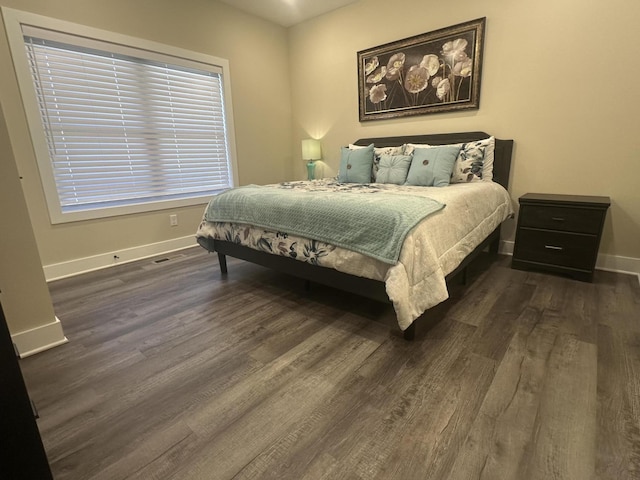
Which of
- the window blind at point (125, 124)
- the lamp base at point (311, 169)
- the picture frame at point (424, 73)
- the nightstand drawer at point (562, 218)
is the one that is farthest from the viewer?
the lamp base at point (311, 169)

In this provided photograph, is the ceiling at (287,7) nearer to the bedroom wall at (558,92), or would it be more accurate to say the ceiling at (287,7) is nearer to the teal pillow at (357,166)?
the bedroom wall at (558,92)

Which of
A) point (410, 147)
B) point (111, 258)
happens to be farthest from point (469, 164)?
point (111, 258)

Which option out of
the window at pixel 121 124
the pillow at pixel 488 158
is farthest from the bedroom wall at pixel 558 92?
the window at pixel 121 124

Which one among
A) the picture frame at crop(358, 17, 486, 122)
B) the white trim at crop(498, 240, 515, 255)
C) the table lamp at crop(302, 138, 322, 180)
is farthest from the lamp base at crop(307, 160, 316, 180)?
the white trim at crop(498, 240, 515, 255)

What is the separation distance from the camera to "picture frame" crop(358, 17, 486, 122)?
2992 millimetres

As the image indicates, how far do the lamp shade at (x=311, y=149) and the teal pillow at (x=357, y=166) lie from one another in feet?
3.00

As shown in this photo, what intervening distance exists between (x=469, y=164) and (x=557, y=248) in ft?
3.21

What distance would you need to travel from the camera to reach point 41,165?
8.55ft

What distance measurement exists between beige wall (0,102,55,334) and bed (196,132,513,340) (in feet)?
3.70

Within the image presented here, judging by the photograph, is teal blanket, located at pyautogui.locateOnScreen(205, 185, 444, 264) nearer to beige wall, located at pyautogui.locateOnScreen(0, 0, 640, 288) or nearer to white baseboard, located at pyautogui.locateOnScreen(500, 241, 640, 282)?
beige wall, located at pyautogui.locateOnScreen(0, 0, 640, 288)

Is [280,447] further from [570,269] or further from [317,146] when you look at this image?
[317,146]

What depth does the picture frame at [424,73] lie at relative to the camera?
2992 millimetres

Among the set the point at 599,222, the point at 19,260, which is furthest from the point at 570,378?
the point at 19,260

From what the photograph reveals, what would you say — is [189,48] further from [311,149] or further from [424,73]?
[424,73]
